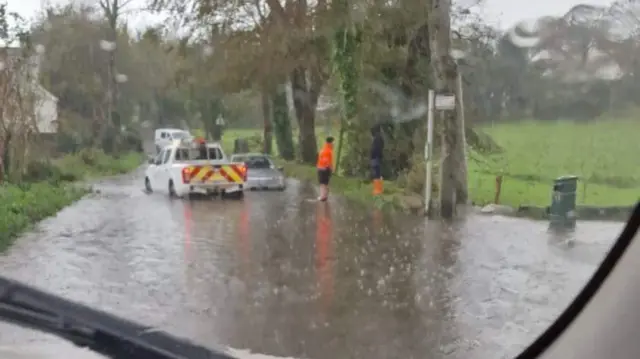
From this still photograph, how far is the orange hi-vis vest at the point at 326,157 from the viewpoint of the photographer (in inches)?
165

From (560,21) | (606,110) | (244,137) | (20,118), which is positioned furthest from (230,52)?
(606,110)

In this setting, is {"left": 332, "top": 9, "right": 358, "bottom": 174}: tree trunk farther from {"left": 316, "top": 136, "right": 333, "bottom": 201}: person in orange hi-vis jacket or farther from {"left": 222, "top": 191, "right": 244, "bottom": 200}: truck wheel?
{"left": 222, "top": 191, "right": 244, "bottom": 200}: truck wheel

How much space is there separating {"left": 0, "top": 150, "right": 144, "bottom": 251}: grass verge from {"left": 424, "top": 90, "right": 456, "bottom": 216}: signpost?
73.8 inches

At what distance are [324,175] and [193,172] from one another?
889mm

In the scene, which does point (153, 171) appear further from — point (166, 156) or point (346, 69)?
point (346, 69)

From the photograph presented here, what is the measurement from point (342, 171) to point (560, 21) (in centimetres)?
257

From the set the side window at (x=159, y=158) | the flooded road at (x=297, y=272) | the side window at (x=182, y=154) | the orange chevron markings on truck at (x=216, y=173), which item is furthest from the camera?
the orange chevron markings on truck at (x=216, y=173)

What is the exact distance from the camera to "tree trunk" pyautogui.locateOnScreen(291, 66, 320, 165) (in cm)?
363

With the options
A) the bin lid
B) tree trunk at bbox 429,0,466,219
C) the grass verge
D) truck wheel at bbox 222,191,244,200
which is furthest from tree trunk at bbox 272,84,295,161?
the bin lid

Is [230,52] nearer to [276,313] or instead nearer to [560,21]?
[276,313]

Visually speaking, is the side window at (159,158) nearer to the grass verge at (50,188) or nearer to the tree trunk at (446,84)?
the grass verge at (50,188)

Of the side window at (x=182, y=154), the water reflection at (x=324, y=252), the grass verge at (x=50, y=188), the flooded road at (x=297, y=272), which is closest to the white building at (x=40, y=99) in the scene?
the grass verge at (x=50, y=188)

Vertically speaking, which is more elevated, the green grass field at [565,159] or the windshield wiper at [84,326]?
the green grass field at [565,159]

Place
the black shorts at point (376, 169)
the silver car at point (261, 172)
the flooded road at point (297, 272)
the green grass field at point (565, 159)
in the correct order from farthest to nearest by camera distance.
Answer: the black shorts at point (376, 169)
the silver car at point (261, 172)
the flooded road at point (297, 272)
the green grass field at point (565, 159)
